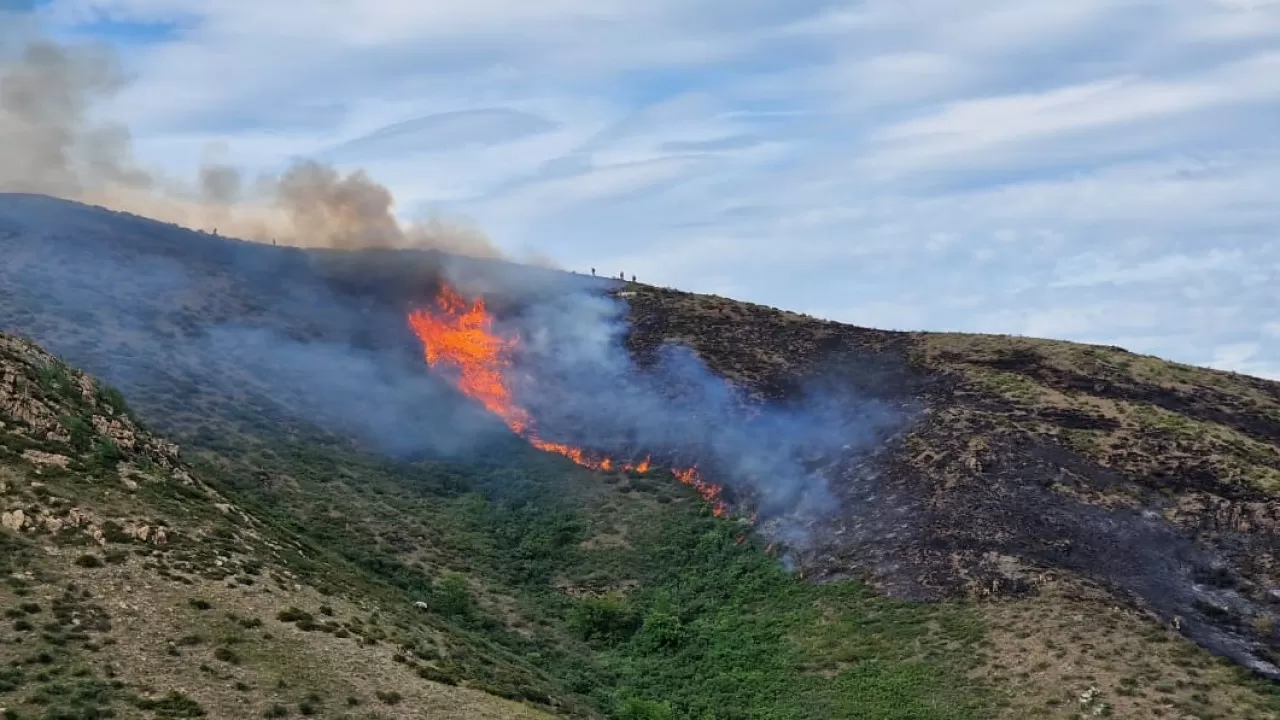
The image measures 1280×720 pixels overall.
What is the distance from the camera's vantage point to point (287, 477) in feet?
176

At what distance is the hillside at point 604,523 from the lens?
31.1 metres

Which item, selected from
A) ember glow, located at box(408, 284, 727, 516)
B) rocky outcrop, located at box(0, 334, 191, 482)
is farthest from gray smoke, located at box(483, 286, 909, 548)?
rocky outcrop, located at box(0, 334, 191, 482)

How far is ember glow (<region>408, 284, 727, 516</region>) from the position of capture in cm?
6619

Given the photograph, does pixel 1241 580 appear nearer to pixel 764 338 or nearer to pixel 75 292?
pixel 764 338

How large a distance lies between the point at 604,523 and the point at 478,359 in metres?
23.5

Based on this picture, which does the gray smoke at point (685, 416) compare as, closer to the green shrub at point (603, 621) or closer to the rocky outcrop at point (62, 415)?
the green shrub at point (603, 621)

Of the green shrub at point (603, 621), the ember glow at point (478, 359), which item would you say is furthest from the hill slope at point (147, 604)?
the ember glow at point (478, 359)

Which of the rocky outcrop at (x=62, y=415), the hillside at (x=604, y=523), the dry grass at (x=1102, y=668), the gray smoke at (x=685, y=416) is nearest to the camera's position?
the hillside at (x=604, y=523)

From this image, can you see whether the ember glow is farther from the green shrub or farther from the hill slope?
the hill slope

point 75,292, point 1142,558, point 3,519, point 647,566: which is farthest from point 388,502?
point 1142,558

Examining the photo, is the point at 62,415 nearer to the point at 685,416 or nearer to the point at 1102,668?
the point at 685,416

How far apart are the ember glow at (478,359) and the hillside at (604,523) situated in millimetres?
1352

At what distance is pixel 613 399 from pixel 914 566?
27890mm

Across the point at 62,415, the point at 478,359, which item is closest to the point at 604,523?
the point at 478,359
